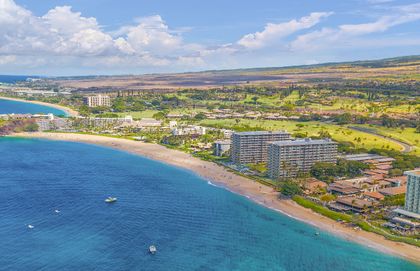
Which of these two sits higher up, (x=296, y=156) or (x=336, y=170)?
(x=296, y=156)

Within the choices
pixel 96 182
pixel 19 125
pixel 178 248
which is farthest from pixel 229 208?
pixel 19 125

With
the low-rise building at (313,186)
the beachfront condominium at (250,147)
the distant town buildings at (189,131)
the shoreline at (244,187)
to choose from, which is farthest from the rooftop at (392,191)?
the distant town buildings at (189,131)

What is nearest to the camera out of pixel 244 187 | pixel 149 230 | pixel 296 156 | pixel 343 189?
pixel 149 230

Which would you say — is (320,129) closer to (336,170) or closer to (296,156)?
(296,156)

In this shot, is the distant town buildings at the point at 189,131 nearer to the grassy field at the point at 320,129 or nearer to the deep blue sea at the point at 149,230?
the grassy field at the point at 320,129

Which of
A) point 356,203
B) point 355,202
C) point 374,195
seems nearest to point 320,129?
point 374,195
